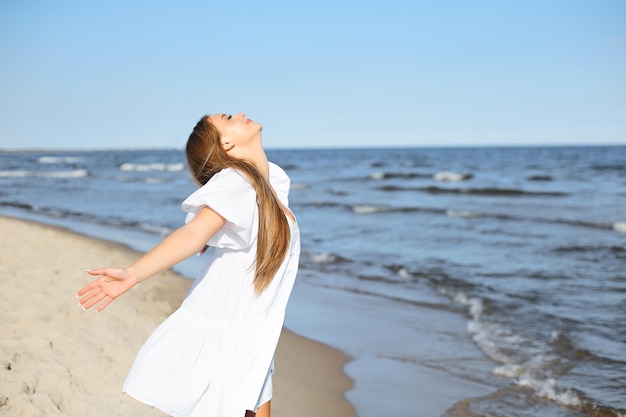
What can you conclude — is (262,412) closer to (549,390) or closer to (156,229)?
(549,390)

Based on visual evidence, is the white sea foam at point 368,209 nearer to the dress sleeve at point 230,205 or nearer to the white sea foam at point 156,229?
the white sea foam at point 156,229

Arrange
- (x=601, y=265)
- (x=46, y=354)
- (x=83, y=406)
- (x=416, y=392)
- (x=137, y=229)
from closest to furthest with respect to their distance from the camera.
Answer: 1. (x=83, y=406)
2. (x=46, y=354)
3. (x=416, y=392)
4. (x=601, y=265)
5. (x=137, y=229)

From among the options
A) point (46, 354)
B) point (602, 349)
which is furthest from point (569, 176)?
point (46, 354)

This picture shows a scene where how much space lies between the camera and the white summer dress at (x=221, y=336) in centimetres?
237

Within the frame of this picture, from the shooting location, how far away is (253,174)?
246cm

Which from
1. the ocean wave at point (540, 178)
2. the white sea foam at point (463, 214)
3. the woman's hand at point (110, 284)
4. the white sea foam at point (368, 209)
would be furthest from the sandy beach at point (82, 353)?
the ocean wave at point (540, 178)

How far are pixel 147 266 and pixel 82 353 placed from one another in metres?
2.92

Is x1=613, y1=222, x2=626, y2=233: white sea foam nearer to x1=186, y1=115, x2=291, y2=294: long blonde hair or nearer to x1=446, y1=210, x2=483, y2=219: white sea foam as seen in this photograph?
x1=446, y1=210, x2=483, y2=219: white sea foam

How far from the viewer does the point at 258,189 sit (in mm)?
2412

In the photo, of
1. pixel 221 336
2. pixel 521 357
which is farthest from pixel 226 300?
pixel 521 357

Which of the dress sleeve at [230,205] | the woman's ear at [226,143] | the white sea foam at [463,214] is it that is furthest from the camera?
the white sea foam at [463,214]

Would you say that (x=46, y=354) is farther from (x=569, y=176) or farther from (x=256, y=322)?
(x=569, y=176)

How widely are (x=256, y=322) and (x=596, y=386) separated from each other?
4083 millimetres

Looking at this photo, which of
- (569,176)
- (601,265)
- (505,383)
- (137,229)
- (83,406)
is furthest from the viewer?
(569,176)
